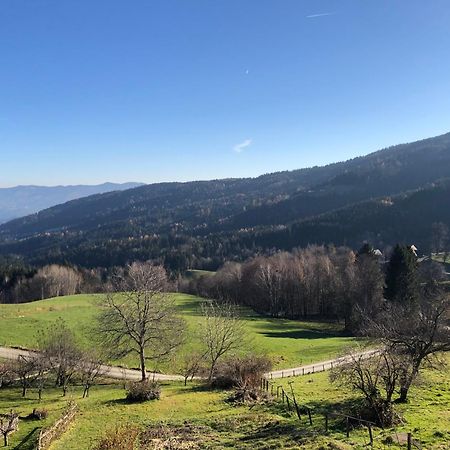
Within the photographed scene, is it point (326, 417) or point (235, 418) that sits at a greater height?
point (326, 417)

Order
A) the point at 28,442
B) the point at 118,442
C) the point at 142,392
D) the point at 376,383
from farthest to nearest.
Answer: the point at 142,392 < the point at 376,383 < the point at 28,442 < the point at 118,442

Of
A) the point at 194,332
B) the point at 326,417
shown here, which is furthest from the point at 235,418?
the point at 194,332

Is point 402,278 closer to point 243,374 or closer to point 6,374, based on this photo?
point 243,374

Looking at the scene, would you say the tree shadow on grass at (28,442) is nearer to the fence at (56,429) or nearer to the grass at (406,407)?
the fence at (56,429)

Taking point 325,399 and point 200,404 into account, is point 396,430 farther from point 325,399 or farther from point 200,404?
point 200,404

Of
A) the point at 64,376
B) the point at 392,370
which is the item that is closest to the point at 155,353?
the point at 64,376

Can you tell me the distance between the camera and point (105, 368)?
1900 inches

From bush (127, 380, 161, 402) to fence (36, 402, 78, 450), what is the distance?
4.43 m

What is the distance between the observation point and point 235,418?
27.2m

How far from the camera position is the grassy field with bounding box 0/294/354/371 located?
54406mm

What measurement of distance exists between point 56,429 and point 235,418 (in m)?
10.5

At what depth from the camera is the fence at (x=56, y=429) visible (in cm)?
2225

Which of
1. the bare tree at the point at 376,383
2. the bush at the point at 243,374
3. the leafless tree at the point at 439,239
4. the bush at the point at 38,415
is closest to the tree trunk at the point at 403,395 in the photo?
the bare tree at the point at 376,383

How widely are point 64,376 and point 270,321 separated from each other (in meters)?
51.9
